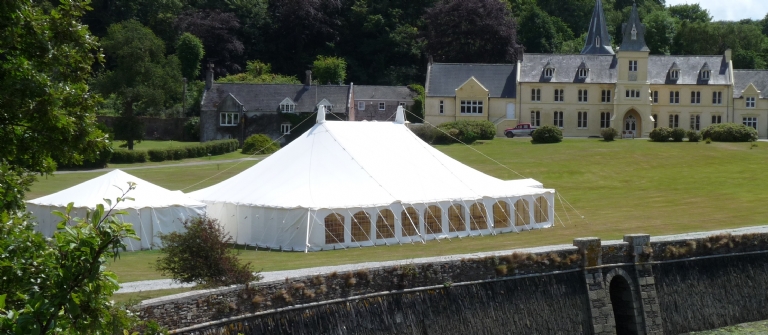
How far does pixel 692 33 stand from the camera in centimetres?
8144

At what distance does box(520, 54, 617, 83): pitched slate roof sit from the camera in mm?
58594

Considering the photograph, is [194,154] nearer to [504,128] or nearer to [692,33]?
[504,128]

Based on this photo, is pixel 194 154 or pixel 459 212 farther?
pixel 194 154

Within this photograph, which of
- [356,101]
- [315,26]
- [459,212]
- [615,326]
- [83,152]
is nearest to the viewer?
[83,152]

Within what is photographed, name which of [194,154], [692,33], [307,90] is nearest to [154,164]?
[194,154]

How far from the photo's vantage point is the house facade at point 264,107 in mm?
58594

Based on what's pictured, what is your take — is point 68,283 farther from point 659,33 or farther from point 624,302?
point 659,33

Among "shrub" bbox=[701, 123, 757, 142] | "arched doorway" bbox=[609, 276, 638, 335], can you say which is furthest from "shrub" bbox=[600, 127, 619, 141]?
"arched doorway" bbox=[609, 276, 638, 335]

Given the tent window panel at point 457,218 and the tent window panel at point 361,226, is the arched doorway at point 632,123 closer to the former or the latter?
the tent window panel at point 457,218

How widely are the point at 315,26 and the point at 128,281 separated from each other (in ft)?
198

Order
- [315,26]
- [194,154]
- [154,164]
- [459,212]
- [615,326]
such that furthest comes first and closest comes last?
[315,26]
[194,154]
[154,164]
[459,212]
[615,326]

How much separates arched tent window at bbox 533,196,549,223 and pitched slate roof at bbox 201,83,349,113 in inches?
1219

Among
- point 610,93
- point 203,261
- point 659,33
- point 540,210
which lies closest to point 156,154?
point 540,210

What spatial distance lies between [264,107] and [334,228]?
34.7m
